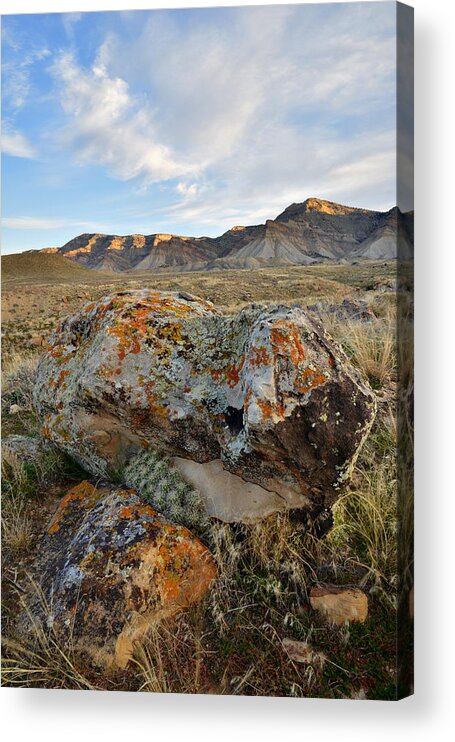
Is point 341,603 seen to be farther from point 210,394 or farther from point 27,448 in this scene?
point 27,448

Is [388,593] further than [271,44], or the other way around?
[271,44]

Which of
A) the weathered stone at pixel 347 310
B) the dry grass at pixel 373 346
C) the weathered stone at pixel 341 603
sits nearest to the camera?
the weathered stone at pixel 341 603

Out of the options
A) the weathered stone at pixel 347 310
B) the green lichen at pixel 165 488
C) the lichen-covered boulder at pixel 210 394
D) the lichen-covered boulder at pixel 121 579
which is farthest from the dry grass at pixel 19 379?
the weathered stone at pixel 347 310

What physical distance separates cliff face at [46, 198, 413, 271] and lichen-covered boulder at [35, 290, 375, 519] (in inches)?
35.3

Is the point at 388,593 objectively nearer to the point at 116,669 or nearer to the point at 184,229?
the point at 116,669

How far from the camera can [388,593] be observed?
3.28 metres

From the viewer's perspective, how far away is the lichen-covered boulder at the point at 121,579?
3.22 m

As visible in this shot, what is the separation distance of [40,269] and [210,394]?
9.56ft

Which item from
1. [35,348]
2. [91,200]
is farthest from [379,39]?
[35,348]

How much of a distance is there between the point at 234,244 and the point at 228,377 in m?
2.54

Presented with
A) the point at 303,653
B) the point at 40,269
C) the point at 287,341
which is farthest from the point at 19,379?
the point at 303,653

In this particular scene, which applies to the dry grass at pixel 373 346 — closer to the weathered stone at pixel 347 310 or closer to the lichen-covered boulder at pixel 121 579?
the weathered stone at pixel 347 310

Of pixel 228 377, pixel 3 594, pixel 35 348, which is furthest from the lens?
pixel 35 348

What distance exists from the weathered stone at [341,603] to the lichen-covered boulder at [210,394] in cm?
51
